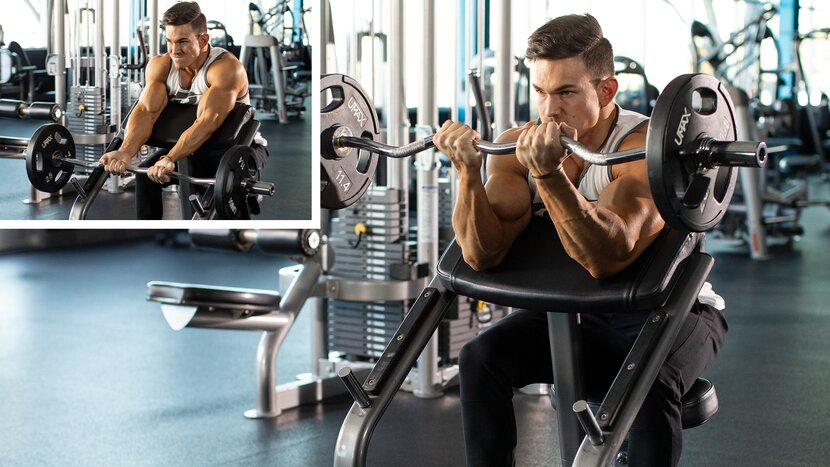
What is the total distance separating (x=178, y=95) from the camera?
1874 mm

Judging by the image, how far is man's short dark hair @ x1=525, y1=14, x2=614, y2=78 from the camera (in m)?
1.86

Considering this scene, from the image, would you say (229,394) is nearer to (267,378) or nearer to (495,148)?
(267,378)

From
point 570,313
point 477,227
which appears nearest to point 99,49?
point 477,227

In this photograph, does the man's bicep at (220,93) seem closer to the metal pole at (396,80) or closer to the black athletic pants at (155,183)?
the black athletic pants at (155,183)

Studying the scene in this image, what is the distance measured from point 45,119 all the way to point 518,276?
2.98 feet

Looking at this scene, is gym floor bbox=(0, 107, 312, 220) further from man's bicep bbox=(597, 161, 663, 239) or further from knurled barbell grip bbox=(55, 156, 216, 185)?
man's bicep bbox=(597, 161, 663, 239)

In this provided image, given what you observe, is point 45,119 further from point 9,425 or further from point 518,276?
point 9,425

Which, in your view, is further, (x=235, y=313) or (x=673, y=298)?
(x=235, y=313)

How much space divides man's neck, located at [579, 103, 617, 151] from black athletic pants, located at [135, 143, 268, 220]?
688 mm

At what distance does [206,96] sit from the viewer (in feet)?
6.21

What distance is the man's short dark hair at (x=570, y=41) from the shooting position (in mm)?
1861

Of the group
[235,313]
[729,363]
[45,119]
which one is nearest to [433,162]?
[235,313]

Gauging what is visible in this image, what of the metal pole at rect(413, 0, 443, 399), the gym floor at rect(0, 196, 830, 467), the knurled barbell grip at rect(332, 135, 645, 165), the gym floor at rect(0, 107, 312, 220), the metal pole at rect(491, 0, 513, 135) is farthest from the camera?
the metal pole at rect(413, 0, 443, 399)

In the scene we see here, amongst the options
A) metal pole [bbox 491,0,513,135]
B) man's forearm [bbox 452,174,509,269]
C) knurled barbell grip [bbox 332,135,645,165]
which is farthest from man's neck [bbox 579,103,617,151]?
metal pole [bbox 491,0,513,135]
